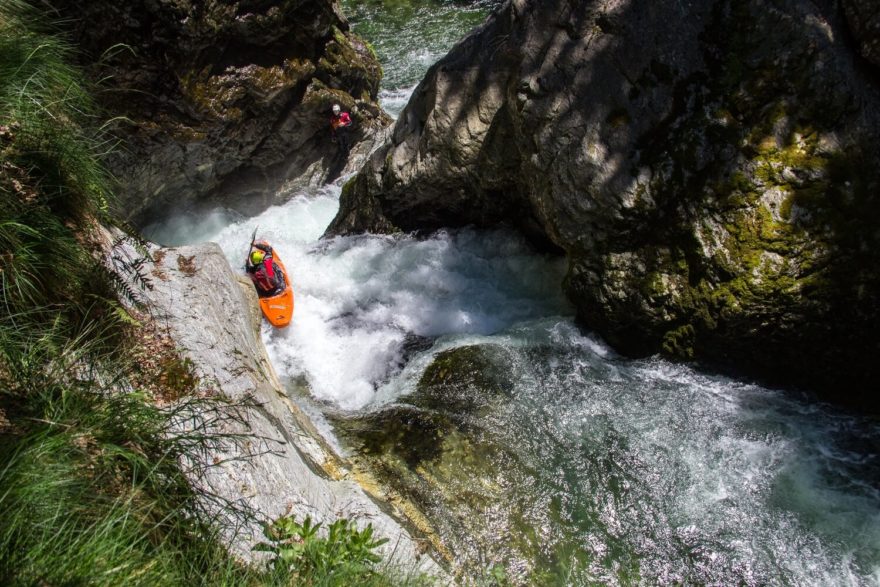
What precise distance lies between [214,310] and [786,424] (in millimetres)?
4219

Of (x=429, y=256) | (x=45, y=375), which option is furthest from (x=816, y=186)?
(x=45, y=375)

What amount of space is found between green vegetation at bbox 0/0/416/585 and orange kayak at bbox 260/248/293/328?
11.2ft

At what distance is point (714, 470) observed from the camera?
13.1ft

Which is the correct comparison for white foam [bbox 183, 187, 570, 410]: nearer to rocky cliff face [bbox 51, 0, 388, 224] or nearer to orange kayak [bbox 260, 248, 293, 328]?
orange kayak [bbox 260, 248, 293, 328]

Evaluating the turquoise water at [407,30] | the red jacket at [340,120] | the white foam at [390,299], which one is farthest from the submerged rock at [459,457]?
the turquoise water at [407,30]

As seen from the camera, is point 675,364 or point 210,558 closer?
point 210,558

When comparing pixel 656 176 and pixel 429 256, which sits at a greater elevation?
pixel 656 176

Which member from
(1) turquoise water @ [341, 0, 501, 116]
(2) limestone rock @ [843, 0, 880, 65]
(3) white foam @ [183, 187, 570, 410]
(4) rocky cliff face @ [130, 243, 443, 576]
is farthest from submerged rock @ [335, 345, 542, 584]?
(1) turquoise water @ [341, 0, 501, 116]

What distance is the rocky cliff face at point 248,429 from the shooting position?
8.18 ft

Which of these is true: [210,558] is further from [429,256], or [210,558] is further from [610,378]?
[429,256]

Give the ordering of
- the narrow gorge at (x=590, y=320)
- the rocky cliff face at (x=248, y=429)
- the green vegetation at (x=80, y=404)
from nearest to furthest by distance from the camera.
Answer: the green vegetation at (x=80, y=404) < the rocky cliff face at (x=248, y=429) < the narrow gorge at (x=590, y=320)

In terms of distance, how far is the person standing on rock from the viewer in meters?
9.01

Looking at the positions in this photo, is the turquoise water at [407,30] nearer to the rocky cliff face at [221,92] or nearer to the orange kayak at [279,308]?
the rocky cliff face at [221,92]

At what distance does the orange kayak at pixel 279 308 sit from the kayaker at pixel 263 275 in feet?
0.31
